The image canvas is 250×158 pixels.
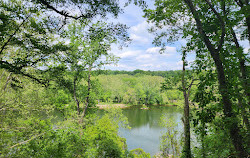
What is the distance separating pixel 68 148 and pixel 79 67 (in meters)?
3.51

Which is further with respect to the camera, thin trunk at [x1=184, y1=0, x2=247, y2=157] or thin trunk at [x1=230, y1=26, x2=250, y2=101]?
thin trunk at [x1=184, y1=0, x2=247, y2=157]

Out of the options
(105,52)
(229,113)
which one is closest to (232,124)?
(229,113)

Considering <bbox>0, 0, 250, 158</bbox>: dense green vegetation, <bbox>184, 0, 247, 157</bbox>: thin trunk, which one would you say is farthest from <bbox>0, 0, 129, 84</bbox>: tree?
<bbox>184, 0, 247, 157</bbox>: thin trunk

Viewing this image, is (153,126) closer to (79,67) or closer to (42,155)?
(79,67)

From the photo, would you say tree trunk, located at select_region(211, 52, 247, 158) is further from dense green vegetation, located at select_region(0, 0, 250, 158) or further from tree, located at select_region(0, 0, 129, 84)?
tree, located at select_region(0, 0, 129, 84)

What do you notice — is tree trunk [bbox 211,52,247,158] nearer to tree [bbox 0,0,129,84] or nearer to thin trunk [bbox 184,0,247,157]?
thin trunk [bbox 184,0,247,157]

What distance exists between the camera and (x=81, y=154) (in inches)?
211

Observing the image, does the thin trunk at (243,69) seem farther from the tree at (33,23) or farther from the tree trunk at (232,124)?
the tree at (33,23)

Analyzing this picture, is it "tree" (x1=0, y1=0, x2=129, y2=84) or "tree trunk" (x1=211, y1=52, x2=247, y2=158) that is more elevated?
"tree" (x1=0, y1=0, x2=129, y2=84)

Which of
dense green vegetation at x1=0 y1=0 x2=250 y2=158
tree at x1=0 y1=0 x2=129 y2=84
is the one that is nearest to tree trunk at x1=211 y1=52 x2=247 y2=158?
dense green vegetation at x1=0 y1=0 x2=250 y2=158

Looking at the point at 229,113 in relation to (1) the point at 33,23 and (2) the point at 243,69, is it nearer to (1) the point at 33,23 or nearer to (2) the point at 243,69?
(2) the point at 243,69

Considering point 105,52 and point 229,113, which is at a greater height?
point 105,52

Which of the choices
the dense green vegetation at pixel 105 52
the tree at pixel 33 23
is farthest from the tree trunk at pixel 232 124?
the tree at pixel 33 23

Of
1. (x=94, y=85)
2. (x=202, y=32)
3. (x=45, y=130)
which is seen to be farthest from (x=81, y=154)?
(x=202, y=32)
